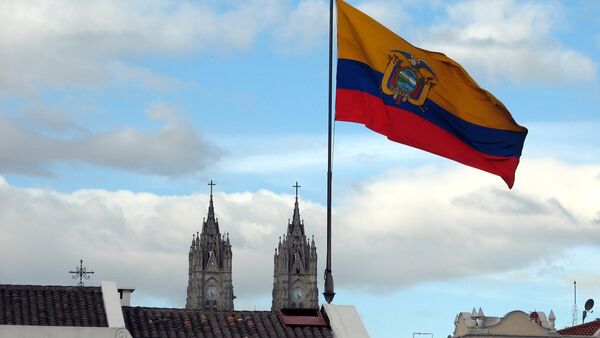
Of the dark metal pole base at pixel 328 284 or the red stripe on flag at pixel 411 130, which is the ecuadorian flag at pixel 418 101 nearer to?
the red stripe on flag at pixel 411 130

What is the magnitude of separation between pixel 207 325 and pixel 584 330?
44.5 m

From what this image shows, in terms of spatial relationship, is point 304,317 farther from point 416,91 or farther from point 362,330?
point 416,91

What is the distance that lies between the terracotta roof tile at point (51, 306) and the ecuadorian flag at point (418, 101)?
397 inches

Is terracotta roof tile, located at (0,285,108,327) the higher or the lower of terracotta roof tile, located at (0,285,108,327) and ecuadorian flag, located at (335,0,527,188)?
the lower

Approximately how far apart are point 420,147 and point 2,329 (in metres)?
11.7

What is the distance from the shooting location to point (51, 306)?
5044 centimetres

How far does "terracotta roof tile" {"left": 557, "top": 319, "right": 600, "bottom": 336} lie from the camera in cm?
9069

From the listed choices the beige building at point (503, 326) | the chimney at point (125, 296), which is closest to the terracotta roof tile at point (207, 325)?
the chimney at point (125, 296)

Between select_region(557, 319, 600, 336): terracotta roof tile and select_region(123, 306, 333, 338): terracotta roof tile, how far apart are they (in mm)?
40972

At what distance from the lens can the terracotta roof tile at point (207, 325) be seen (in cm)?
5050

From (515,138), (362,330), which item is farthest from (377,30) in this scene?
(362,330)

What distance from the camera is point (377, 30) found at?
45.3 m

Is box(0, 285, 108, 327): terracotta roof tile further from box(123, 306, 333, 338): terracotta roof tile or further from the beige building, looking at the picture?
the beige building

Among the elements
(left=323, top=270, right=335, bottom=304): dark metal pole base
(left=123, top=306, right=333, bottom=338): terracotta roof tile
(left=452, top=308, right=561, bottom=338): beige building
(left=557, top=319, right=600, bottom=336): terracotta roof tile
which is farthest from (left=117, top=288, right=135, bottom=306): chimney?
(left=557, top=319, right=600, bottom=336): terracotta roof tile
